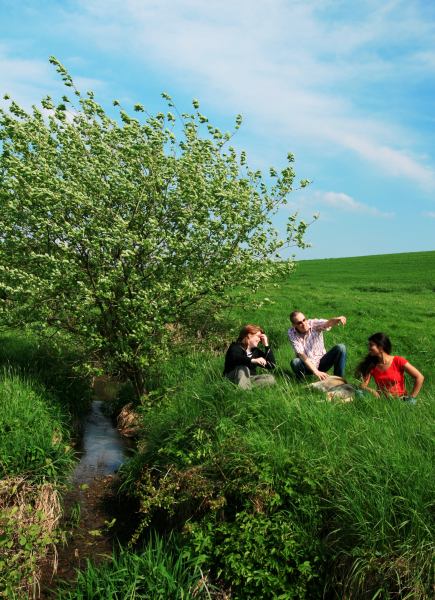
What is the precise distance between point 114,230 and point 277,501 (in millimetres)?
5976

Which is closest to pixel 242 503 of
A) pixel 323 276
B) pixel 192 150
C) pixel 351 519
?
pixel 351 519

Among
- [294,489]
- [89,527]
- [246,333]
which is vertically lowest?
[89,527]

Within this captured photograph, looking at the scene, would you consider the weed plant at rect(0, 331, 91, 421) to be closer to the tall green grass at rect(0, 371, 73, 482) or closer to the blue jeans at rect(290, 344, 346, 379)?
the tall green grass at rect(0, 371, 73, 482)

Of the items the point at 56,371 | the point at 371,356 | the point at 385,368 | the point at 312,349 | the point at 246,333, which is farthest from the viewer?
the point at 56,371

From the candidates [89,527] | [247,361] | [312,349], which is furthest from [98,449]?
[312,349]

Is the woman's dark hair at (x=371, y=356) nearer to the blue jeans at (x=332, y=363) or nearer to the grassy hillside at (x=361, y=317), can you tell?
the blue jeans at (x=332, y=363)

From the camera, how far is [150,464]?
880 centimetres

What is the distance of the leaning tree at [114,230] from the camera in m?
10.8

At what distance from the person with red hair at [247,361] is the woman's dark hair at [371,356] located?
1.66 metres

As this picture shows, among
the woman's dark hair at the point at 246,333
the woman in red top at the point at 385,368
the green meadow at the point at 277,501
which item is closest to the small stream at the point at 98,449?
the green meadow at the point at 277,501

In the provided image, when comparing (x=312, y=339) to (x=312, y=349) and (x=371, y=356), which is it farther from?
(x=371, y=356)

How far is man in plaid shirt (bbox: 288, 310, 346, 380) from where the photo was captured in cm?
1172

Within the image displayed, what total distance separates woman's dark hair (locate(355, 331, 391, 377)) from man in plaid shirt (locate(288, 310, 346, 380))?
1305 mm

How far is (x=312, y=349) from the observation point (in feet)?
39.8
